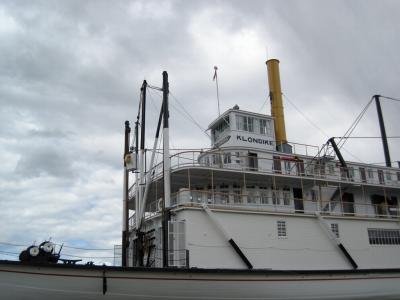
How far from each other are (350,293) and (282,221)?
4395 mm

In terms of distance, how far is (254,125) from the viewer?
87.6 feet

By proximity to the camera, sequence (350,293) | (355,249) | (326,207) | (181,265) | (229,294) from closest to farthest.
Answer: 1. (229,294)
2. (181,265)
3. (350,293)
4. (355,249)
5. (326,207)

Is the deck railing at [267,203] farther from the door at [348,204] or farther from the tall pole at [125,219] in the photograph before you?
the tall pole at [125,219]

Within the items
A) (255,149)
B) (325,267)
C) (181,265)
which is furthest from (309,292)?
(255,149)

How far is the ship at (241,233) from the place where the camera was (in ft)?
53.3

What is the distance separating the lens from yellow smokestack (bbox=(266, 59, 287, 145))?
2844cm

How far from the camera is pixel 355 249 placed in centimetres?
2269

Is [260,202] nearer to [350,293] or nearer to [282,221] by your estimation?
[282,221]

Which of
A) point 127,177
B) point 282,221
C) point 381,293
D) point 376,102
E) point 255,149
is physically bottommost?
point 381,293

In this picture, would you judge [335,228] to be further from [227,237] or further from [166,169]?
[166,169]

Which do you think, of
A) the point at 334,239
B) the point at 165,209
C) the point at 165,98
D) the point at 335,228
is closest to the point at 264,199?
the point at 335,228

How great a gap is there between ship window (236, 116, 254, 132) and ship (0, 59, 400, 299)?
7 centimetres

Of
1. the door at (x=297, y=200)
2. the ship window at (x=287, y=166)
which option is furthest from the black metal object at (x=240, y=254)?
the ship window at (x=287, y=166)

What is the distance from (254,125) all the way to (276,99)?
3882mm
